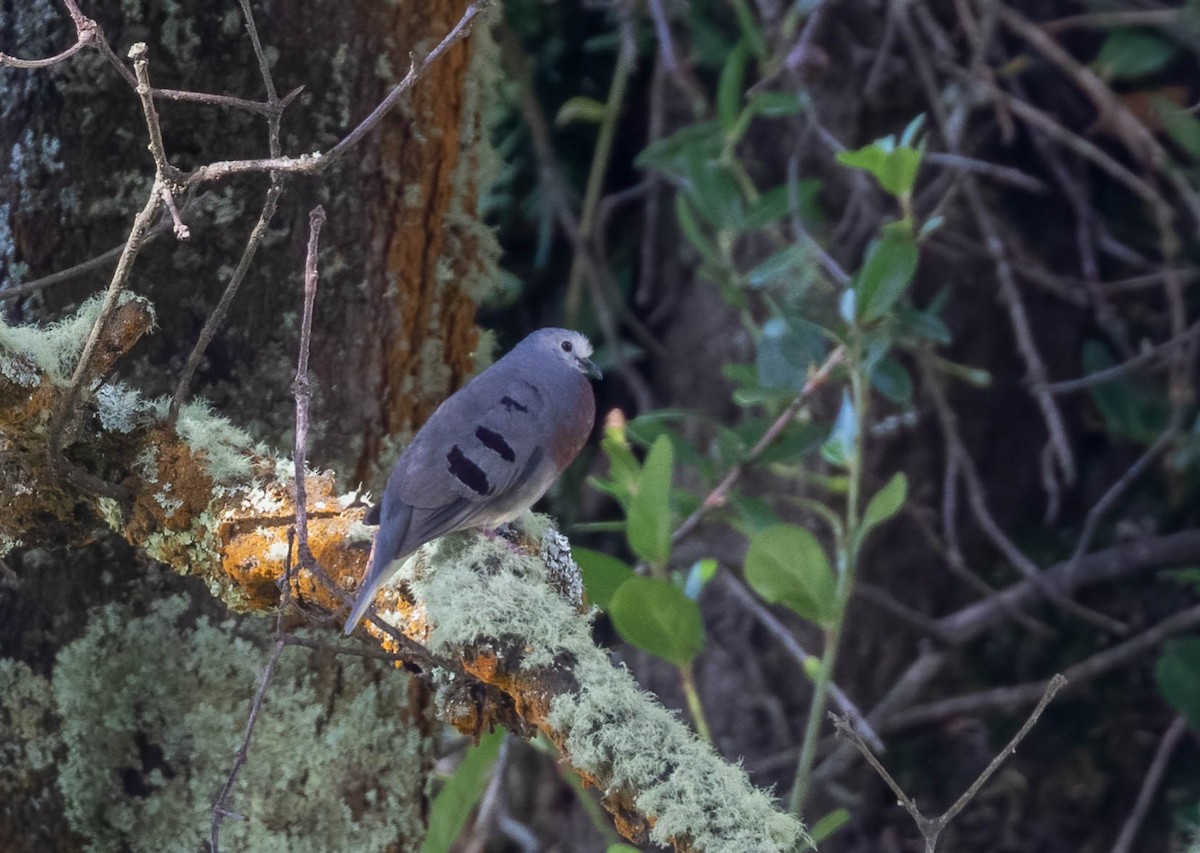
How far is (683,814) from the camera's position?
908 mm

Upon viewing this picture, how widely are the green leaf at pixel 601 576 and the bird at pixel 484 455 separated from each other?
96 mm

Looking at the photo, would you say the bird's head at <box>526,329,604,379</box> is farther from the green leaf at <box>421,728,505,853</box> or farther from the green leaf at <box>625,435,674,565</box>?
the green leaf at <box>421,728,505,853</box>

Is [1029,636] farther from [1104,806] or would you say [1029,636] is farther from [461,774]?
[461,774]

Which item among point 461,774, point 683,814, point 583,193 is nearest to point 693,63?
point 583,193

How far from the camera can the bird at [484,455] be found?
1177 mm

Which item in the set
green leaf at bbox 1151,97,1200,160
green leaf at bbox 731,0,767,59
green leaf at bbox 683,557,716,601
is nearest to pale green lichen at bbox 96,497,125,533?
green leaf at bbox 683,557,716,601

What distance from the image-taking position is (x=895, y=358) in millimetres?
2535

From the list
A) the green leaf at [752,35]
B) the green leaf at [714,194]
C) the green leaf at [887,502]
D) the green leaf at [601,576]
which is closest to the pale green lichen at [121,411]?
the green leaf at [601,576]

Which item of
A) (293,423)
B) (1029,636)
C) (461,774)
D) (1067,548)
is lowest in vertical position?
(1029,636)

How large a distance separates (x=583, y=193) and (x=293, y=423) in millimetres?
1370

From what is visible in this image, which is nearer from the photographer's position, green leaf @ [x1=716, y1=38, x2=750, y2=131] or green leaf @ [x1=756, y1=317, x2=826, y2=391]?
green leaf @ [x1=756, y1=317, x2=826, y2=391]

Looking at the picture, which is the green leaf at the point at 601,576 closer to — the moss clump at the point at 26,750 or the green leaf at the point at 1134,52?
the moss clump at the point at 26,750

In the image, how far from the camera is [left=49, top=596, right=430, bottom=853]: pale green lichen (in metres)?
1.33

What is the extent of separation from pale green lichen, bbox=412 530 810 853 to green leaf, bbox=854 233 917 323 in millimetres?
690
